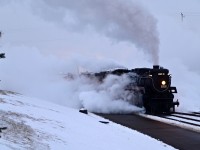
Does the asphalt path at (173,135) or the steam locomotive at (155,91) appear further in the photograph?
the steam locomotive at (155,91)

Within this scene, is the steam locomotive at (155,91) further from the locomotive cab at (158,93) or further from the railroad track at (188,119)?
the railroad track at (188,119)

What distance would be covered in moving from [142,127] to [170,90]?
1030cm

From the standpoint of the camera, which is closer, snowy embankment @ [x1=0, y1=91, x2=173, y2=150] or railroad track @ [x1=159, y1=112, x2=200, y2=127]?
snowy embankment @ [x1=0, y1=91, x2=173, y2=150]

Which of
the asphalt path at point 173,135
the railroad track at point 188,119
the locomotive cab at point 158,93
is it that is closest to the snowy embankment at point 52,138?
the asphalt path at point 173,135

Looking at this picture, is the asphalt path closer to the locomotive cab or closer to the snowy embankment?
the snowy embankment

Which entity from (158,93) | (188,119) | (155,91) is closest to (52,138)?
(188,119)

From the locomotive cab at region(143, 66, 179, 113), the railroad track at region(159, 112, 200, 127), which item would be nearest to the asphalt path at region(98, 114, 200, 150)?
the railroad track at region(159, 112, 200, 127)

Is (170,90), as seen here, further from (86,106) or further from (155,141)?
(155,141)

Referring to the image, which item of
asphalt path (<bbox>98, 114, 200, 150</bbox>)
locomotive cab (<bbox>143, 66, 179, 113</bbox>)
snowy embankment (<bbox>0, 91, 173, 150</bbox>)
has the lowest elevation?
asphalt path (<bbox>98, 114, 200, 150</bbox>)

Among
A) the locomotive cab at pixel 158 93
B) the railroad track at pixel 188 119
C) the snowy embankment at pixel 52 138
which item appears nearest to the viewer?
the snowy embankment at pixel 52 138

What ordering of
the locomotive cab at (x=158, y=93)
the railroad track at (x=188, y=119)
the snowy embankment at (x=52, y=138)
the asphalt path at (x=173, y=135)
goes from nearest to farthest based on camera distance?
1. the snowy embankment at (x=52, y=138)
2. the asphalt path at (x=173, y=135)
3. the railroad track at (x=188, y=119)
4. the locomotive cab at (x=158, y=93)

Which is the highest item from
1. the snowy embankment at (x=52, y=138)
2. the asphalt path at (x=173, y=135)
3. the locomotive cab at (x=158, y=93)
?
the locomotive cab at (x=158, y=93)

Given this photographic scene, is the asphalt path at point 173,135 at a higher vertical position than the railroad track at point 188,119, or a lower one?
lower

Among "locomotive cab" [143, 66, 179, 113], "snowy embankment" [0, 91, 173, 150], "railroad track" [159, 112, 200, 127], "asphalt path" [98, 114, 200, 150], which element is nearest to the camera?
"snowy embankment" [0, 91, 173, 150]
